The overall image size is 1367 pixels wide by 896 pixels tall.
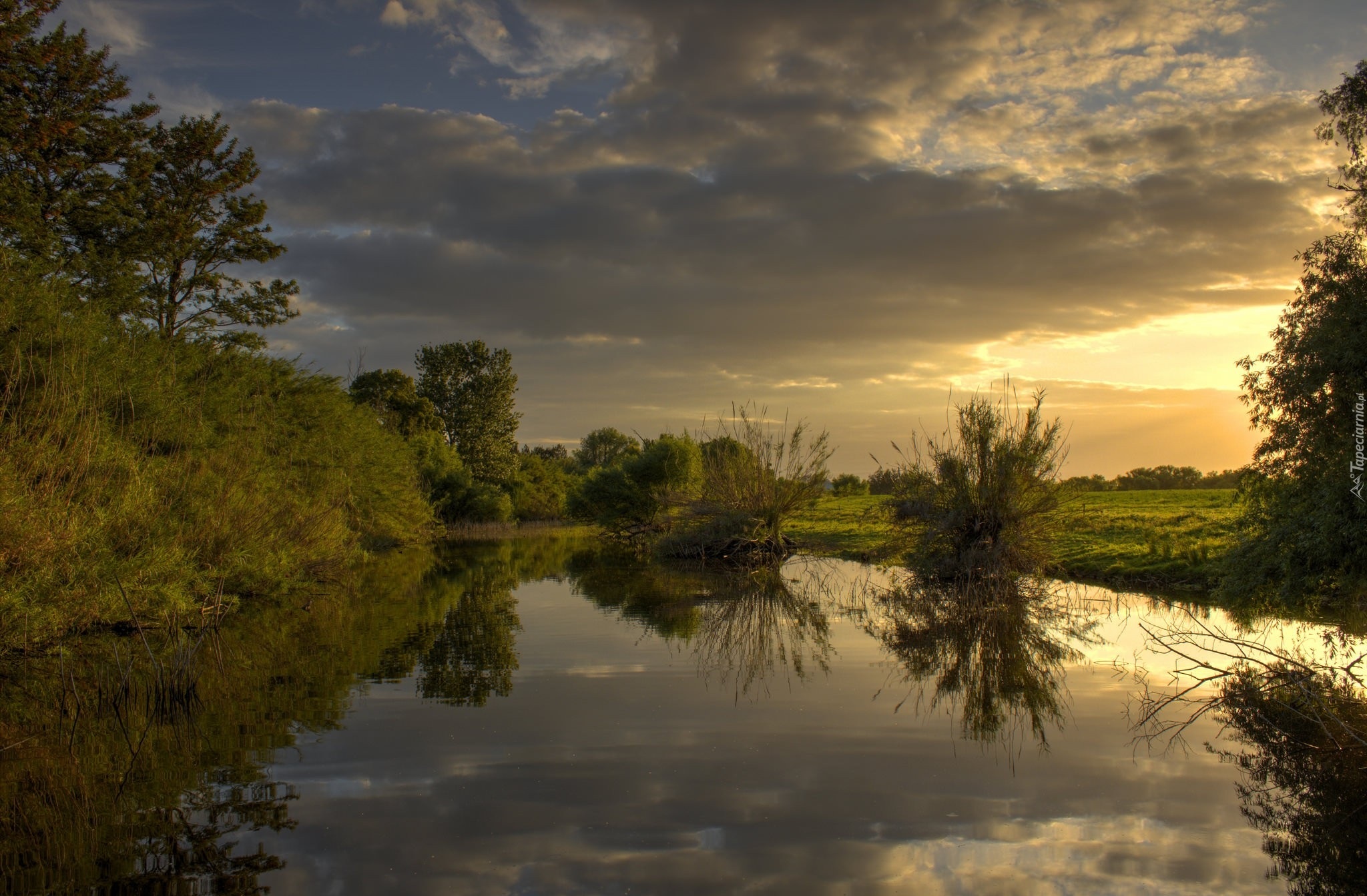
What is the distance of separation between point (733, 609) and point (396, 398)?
5141 centimetres

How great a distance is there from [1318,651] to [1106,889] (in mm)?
9374

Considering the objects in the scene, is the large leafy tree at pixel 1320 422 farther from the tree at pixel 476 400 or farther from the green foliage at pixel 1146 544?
the tree at pixel 476 400

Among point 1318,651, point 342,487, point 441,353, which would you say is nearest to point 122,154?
point 342,487

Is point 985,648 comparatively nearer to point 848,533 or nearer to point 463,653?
point 463,653

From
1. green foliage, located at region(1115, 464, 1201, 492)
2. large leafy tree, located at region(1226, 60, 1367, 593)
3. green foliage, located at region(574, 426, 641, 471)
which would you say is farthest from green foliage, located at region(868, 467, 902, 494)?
green foliage, located at region(574, 426, 641, 471)

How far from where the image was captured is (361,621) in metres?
17.5

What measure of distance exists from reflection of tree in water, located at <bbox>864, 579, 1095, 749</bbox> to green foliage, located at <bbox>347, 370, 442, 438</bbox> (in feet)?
164

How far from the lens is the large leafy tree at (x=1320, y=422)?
1132cm

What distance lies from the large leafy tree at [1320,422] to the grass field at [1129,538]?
983 millimetres

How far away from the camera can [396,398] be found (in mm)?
64938

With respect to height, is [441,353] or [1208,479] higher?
[441,353]

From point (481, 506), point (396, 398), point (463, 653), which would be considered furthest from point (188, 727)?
point (396, 398)

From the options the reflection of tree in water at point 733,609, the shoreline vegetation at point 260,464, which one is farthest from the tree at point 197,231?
the reflection of tree in water at point 733,609

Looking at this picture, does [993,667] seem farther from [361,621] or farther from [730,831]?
[361,621]
